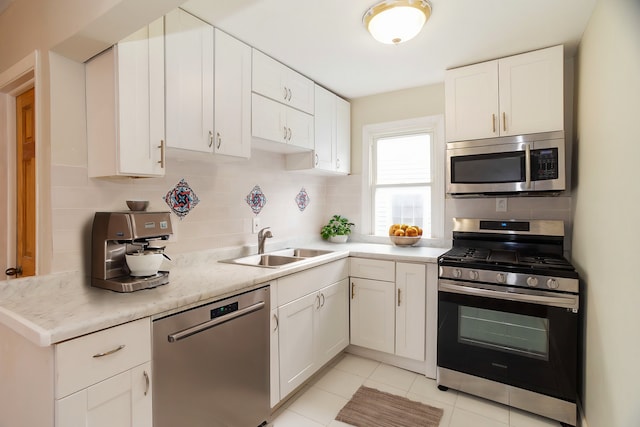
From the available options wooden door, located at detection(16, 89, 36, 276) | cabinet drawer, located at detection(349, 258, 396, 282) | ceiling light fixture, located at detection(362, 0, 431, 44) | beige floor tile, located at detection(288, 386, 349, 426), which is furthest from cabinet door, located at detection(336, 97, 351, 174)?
wooden door, located at detection(16, 89, 36, 276)

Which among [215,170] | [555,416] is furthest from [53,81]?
[555,416]

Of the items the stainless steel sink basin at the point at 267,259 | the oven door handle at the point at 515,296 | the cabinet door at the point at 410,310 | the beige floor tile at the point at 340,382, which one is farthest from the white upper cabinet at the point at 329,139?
the beige floor tile at the point at 340,382

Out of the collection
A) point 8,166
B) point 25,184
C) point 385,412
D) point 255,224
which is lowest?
point 385,412

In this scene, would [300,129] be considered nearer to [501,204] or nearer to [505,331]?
[501,204]

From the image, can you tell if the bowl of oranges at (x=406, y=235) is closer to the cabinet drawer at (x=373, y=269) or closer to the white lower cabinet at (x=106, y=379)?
the cabinet drawer at (x=373, y=269)

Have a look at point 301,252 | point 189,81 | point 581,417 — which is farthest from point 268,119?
point 581,417

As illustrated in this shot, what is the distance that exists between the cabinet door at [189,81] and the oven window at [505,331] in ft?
6.60

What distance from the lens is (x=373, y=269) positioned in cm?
269

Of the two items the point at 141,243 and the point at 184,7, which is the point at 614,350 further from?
the point at 184,7

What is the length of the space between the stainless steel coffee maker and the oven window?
1.91 metres

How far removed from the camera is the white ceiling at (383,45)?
1.83 meters

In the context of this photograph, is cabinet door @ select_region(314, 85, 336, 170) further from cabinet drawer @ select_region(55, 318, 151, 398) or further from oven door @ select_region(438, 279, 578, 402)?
cabinet drawer @ select_region(55, 318, 151, 398)

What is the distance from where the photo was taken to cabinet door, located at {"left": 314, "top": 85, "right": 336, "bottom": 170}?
2914mm

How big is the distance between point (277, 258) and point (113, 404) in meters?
1.54
